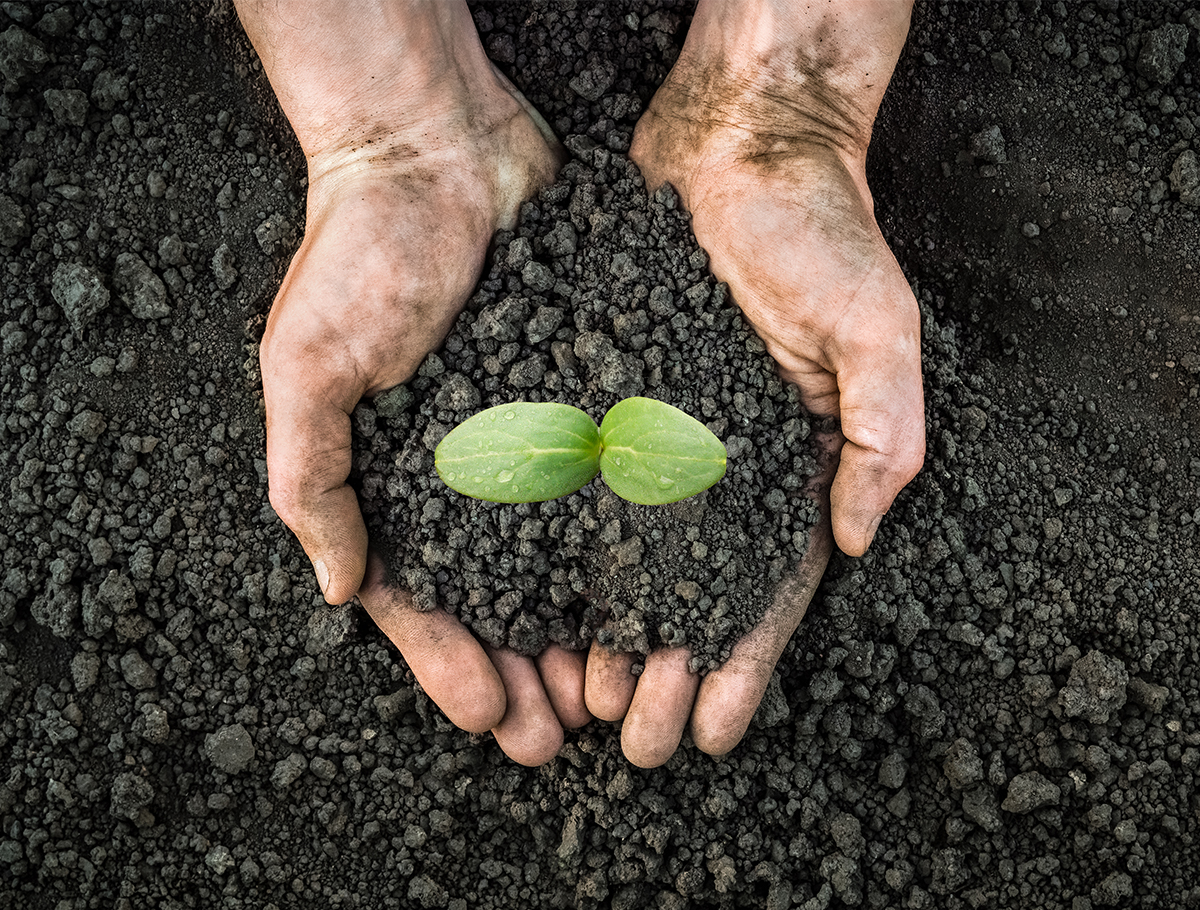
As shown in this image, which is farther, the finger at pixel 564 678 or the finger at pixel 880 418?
the finger at pixel 564 678

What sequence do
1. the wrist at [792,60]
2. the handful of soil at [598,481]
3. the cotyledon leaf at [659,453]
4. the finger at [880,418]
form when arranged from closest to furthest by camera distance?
the cotyledon leaf at [659,453] → the finger at [880,418] → the handful of soil at [598,481] → the wrist at [792,60]

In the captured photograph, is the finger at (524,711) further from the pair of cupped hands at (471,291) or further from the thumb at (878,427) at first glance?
the thumb at (878,427)

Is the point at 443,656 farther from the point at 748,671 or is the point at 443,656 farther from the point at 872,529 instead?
the point at 872,529

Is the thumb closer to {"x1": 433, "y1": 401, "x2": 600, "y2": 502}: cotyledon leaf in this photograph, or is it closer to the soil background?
the soil background

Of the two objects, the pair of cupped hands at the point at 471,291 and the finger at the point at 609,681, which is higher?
the pair of cupped hands at the point at 471,291

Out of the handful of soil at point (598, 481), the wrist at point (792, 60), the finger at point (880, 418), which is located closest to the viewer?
the finger at point (880, 418)

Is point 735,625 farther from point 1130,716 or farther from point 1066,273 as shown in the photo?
point 1066,273

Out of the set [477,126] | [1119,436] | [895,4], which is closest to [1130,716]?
[1119,436]

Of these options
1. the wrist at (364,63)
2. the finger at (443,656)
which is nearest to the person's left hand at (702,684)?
the finger at (443,656)
